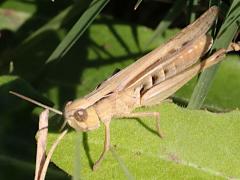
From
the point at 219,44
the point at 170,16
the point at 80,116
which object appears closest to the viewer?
the point at 80,116

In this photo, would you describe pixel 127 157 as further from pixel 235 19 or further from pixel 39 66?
pixel 39 66

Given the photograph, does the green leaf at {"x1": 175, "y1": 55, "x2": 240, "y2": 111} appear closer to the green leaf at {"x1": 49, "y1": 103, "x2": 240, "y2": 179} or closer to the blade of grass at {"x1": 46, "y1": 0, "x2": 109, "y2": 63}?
the green leaf at {"x1": 49, "y1": 103, "x2": 240, "y2": 179}

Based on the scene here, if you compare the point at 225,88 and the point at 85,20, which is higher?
the point at 85,20

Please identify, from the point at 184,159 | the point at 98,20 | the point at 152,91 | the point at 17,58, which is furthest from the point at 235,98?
the point at 17,58

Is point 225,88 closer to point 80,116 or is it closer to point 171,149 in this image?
point 171,149

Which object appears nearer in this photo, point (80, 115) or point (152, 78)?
point (80, 115)

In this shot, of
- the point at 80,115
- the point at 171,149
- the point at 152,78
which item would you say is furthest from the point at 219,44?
the point at 80,115

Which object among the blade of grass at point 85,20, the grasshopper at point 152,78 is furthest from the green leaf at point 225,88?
the blade of grass at point 85,20
